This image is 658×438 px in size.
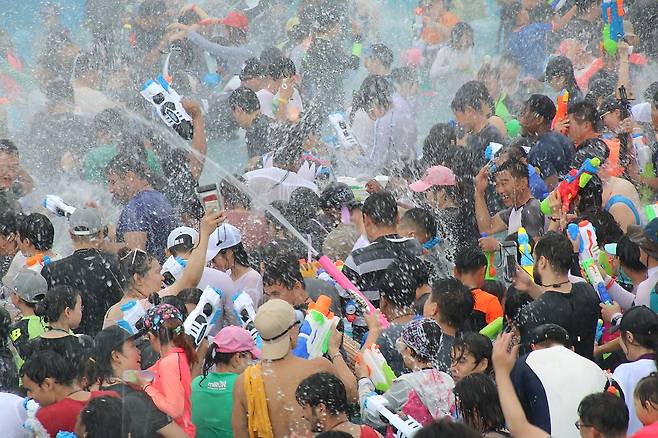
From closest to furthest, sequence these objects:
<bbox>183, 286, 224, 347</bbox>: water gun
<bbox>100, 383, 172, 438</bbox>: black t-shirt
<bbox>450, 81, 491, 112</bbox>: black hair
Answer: <bbox>100, 383, 172, 438</bbox>: black t-shirt, <bbox>183, 286, 224, 347</bbox>: water gun, <bbox>450, 81, 491, 112</bbox>: black hair

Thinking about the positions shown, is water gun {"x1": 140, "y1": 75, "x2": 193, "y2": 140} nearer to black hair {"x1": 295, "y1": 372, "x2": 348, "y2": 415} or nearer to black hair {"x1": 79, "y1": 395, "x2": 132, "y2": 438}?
black hair {"x1": 79, "y1": 395, "x2": 132, "y2": 438}

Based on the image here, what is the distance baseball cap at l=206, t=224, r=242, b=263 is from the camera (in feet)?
24.2

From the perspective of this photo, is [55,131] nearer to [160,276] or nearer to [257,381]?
[160,276]

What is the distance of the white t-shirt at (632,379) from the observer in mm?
5562

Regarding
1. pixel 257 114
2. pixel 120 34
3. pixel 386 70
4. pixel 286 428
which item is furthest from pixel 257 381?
pixel 120 34

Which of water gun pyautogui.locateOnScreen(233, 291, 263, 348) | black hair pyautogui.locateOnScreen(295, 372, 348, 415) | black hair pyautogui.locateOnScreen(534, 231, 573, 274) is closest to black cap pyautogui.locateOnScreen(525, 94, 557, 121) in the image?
black hair pyautogui.locateOnScreen(534, 231, 573, 274)

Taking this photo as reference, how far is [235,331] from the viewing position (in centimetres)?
583

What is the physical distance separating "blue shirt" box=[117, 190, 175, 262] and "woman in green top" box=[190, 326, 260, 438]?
3121 mm

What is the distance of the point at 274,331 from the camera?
544 centimetres

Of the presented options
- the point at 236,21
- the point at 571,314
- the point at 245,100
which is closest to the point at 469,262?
the point at 571,314

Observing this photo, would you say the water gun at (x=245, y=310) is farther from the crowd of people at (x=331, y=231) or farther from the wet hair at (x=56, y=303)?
Result: the wet hair at (x=56, y=303)

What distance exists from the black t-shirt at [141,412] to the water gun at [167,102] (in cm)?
405

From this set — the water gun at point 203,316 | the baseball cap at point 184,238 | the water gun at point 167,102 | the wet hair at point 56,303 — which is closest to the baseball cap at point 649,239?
the water gun at point 203,316

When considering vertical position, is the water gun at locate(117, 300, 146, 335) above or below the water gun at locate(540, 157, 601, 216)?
below
